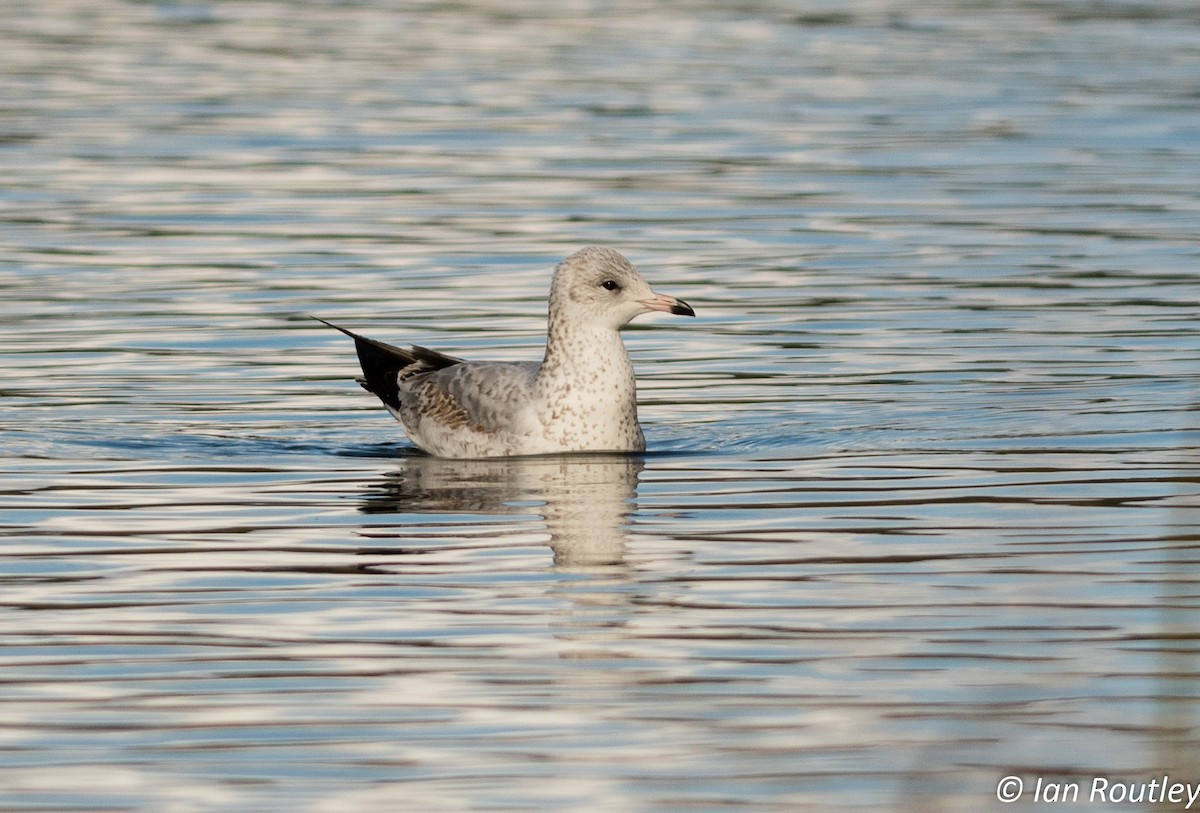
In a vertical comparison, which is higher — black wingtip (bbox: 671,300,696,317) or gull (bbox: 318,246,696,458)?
black wingtip (bbox: 671,300,696,317)

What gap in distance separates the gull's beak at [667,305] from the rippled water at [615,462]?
31.7 inches

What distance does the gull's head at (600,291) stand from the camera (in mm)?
13789

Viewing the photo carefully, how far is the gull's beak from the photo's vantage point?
13336 millimetres

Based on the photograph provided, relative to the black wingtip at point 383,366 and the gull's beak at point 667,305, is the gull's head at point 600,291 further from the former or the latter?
the black wingtip at point 383,366

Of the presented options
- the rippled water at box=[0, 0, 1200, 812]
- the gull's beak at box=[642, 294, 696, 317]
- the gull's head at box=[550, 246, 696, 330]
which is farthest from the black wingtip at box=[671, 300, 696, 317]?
the rippled water at box=[0, 0, 1200, 812]

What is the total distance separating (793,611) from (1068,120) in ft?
67.8

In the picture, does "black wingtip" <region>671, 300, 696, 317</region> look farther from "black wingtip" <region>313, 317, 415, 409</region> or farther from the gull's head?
"black wingtip" <region>313, 317, 415, 409</region>

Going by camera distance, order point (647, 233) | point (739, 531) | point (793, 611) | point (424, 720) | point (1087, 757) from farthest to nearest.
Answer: point (647, 233), point (739, 531), point (793, 611), point (424, 720), point (1087, 757)

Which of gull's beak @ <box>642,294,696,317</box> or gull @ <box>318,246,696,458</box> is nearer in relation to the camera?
gull's beak @ <box>642,294,696,317</box>

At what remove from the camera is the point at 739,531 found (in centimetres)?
1147

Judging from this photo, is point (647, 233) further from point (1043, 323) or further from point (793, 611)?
point (793, 611)

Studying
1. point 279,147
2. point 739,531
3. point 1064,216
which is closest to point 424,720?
point 739,531

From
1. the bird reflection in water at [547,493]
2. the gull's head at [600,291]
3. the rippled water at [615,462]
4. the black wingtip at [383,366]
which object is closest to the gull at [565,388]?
the gull's head at [600,291]

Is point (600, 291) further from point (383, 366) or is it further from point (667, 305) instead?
point (383, 366)
